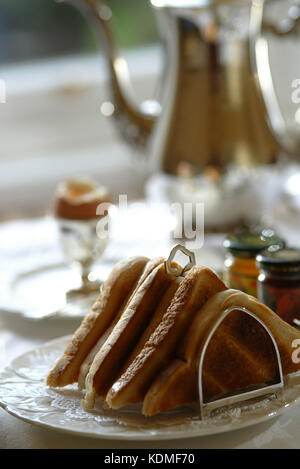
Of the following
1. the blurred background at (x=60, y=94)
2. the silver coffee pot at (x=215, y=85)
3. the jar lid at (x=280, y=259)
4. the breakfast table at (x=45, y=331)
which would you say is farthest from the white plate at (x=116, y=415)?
the blurred background at (x=60, y=94)

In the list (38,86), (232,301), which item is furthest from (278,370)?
(38,86)

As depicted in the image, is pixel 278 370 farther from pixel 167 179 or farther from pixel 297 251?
pixel 167 179

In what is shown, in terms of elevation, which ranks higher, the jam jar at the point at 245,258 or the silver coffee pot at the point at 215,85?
the silver coffee pot at the point at 215,85

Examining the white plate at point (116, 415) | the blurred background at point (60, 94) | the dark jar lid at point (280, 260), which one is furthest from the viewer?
the blurred background at point (60, 94)

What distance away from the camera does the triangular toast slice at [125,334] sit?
1.70 feet

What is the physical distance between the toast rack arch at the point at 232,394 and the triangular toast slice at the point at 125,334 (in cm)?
6

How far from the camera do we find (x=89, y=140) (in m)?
1.87

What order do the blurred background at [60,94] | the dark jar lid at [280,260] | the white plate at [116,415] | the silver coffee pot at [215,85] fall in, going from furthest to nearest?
1. the blurred background at [60,94]
2. the silver coffee pot at [215,85]
3. the dark jar lid at [280,260]
4. the white plate at [116,415]

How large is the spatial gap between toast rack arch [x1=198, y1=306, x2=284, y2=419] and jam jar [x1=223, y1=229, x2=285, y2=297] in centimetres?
15

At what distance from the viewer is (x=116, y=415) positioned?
1.66 feet

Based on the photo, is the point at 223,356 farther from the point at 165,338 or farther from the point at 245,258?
the point at 245,258

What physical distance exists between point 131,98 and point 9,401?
66 centimetres

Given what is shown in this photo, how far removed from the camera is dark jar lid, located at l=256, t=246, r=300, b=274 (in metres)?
0.60

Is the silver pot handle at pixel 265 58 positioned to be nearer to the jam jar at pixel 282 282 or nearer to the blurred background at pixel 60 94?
the jam jar at pixel 282 282
